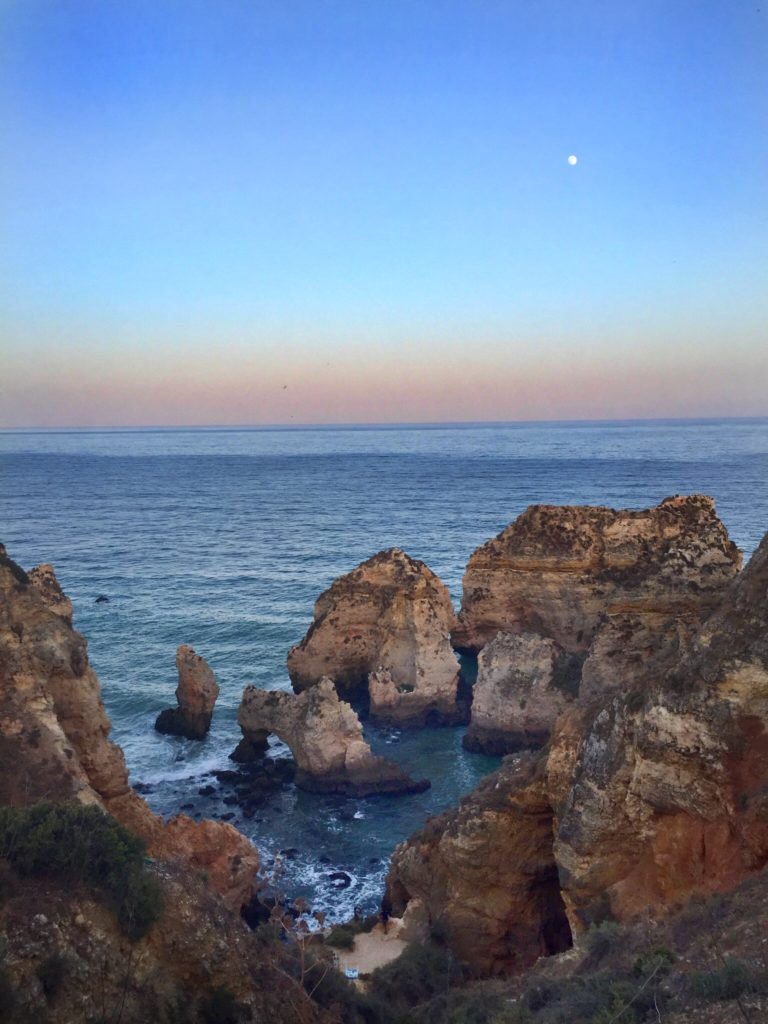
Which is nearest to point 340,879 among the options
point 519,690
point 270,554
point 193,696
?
point 519,690

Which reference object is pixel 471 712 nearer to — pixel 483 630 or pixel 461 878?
pixel 483 630

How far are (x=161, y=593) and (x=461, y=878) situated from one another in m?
42.9

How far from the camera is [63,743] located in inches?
689

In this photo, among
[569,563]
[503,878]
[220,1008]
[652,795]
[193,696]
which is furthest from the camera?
[569,563]

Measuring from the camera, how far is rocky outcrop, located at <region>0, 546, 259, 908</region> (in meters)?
16.8

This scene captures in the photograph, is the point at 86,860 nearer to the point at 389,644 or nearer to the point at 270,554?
the point at 389,644

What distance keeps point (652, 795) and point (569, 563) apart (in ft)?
67.7

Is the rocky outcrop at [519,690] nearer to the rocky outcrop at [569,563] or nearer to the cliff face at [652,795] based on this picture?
the rocky outcrop at [569,563]

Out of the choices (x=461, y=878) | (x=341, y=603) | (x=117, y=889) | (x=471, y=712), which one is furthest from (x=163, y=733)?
(x=117, y=889)

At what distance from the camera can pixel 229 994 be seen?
37.0 feet

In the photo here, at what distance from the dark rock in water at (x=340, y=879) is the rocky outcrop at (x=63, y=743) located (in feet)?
10.5

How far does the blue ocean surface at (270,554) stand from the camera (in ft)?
87.5

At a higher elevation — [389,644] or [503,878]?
[389,644]

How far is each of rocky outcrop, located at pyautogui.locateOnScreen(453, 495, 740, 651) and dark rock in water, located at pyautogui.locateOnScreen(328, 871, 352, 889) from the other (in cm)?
1354
